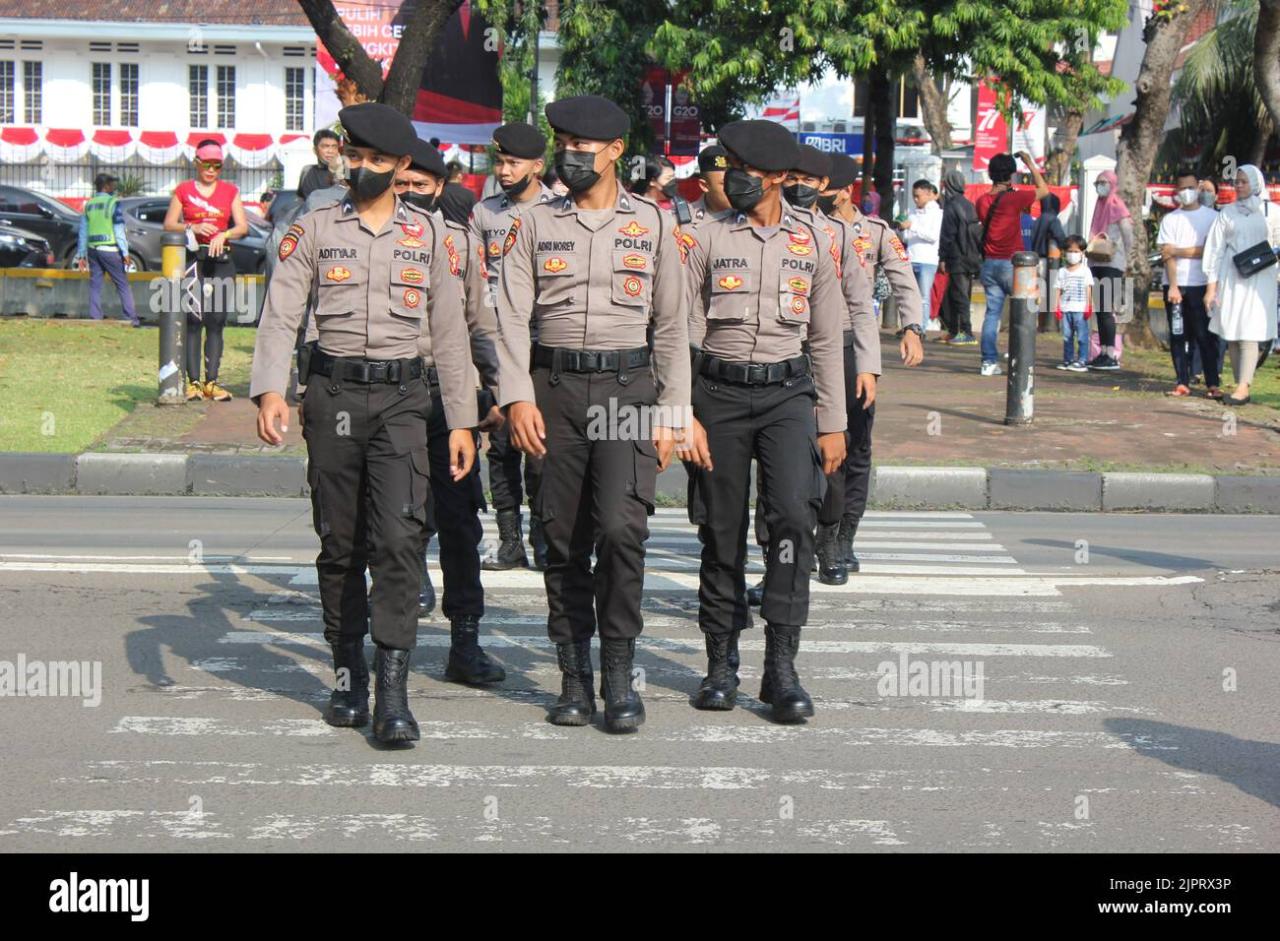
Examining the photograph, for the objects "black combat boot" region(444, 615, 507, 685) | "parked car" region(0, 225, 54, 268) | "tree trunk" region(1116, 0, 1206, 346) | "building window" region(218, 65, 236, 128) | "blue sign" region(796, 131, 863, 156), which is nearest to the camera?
"black combat boot" region(444, 615, 507, 685)

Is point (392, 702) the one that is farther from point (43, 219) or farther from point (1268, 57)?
point (43, 219)

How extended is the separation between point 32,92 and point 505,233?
49.0 meters

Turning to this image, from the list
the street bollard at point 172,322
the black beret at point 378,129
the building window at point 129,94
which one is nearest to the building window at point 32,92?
the building window at point 129,94

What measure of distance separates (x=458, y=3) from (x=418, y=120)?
3.81 metres

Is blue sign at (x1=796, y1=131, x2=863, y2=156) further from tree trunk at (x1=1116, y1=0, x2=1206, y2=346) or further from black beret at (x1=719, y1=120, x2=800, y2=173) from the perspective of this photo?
black beret at (x1=719, y1=120, x2=800, y2=173)

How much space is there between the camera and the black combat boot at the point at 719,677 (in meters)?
6.41

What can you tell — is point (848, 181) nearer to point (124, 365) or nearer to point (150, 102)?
point (124, 365)

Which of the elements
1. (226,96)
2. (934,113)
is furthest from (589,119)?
(226,96)

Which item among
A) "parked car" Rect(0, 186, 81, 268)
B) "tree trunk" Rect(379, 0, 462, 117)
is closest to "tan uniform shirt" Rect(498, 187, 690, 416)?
"tree trunk" Rect(379, 0, 462, 117)

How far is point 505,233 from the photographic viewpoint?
8.38 m

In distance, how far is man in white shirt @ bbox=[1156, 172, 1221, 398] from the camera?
50.1ft

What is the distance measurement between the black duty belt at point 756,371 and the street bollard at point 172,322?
307 inches

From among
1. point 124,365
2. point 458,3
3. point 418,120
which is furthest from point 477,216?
point 418,120

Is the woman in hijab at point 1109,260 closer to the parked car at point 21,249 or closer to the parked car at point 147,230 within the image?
the parked car at point 147,230
